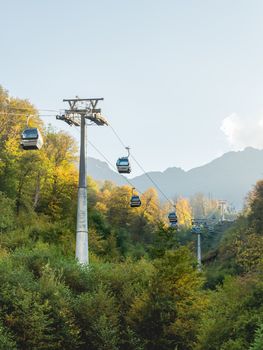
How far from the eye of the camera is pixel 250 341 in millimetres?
15102

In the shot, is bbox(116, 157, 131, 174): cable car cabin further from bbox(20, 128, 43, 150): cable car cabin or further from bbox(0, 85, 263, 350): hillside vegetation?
bbox(20, 128, 43, 150): cable car cabin

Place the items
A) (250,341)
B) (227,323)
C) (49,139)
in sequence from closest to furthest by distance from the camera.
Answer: (250,341), (227,323), (49,139)

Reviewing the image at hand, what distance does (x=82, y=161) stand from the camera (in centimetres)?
2517

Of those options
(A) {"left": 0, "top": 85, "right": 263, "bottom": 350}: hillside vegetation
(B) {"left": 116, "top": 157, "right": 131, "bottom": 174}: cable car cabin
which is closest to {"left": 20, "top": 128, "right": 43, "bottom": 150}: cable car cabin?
(A) {"left": 0, "top": 85, "right": 263, "bottom": 350}: hillside vegetation

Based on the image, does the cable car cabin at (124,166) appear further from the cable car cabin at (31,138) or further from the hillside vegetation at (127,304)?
the cable car cabin at (31,138)

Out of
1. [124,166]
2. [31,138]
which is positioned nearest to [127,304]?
[124,166]

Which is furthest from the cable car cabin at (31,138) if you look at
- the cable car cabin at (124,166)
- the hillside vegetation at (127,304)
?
the cable car cabin at (124,166)

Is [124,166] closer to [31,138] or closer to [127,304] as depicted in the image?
[127,304]

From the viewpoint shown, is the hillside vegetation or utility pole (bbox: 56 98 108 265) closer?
the hillside vegetation

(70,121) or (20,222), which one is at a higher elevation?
(70,121)

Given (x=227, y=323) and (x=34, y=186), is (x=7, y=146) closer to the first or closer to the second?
(x=34, y=186)

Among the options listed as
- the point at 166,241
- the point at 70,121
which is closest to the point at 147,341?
the point at 166,241

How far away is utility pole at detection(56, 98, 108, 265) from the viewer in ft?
80.9

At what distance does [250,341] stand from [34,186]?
4075 cm
